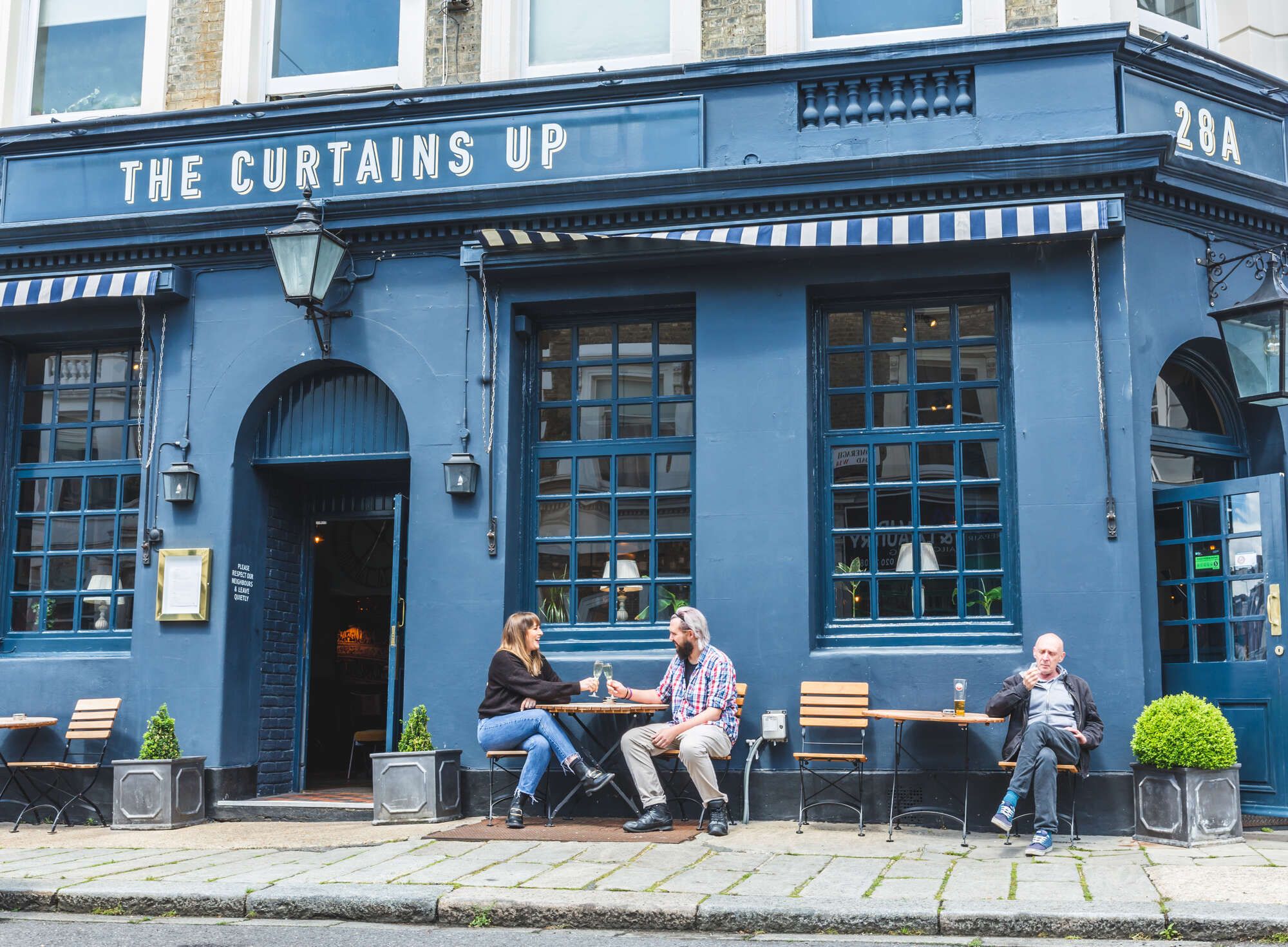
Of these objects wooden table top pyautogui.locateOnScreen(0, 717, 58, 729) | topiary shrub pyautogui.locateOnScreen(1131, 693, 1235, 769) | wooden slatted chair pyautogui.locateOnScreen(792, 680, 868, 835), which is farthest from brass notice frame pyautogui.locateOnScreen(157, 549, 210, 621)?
topiary shrub pyautogui.locateOnScreen(1131, 693, 1235, 769)

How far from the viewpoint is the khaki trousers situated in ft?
31.1

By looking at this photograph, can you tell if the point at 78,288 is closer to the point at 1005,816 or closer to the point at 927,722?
the point at 927,722

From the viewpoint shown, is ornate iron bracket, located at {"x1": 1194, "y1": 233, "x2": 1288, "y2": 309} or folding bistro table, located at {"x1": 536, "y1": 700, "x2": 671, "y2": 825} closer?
folding bistro table, located at {"x1": 536, "y1": 700, "x2": 671, "y2": 825}

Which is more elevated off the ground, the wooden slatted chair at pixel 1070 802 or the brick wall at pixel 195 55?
the brick wall at pixel 195 55

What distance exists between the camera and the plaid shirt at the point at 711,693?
31.8 ft

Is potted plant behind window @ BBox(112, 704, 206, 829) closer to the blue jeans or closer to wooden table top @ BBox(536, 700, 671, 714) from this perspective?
the blue jeans

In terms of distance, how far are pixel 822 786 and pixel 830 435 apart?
9.09 feet

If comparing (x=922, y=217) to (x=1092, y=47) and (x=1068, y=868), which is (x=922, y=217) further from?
(x=1068, y=868)

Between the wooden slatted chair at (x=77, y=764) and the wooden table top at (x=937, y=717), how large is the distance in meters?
6.38

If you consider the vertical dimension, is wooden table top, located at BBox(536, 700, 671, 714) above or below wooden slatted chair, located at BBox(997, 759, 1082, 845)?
above

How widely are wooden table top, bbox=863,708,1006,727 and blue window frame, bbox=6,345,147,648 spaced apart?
6.88 metres

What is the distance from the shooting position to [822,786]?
403 inches

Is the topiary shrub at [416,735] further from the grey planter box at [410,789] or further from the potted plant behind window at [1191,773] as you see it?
the potted plant behind window at [1191,773]

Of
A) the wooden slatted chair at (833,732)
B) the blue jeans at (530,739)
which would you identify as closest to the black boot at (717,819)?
the wooden slatted chair at (833,732)
